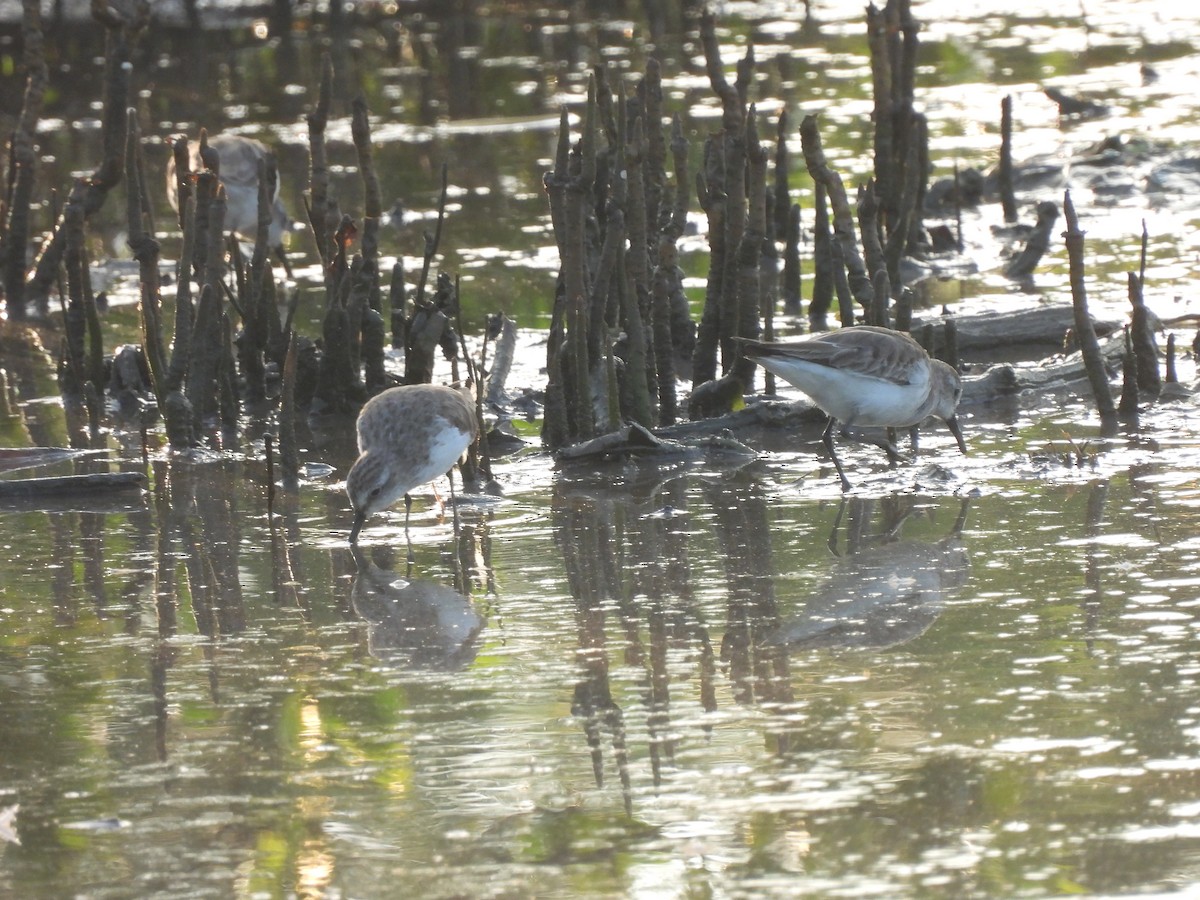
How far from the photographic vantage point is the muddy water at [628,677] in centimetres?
439

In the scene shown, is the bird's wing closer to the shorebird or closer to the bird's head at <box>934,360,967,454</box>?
the bird's head at <box>934,360,967,454</box>

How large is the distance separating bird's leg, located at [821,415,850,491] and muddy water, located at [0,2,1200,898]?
0.05 meters

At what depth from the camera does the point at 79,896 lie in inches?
170

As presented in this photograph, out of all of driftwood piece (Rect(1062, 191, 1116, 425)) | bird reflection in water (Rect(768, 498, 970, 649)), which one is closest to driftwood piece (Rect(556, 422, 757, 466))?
bird reflection in water (Rect(768, 498, 970, 649))

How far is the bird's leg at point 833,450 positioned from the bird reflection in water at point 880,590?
1.64ft

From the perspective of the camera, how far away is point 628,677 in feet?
18.0

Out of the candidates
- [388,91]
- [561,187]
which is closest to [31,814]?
[561,187]

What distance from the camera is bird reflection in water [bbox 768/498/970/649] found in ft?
19.1

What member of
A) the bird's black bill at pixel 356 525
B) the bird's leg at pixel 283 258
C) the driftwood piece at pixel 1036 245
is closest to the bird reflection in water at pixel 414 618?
the bird's black bill at pixel 356 525

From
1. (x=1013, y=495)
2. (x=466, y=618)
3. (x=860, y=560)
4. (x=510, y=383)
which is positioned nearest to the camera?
(x=466, y=618)

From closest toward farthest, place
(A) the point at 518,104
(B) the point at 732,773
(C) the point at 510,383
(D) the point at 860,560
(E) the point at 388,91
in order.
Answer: (B) the point at 732,773
(D) the point at 860,560
(C) the point at 510,383
(A) the point at 518,104
(E) the point at 388,91

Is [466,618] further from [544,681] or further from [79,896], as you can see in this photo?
[79,896]

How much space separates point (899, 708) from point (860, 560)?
1651 mm

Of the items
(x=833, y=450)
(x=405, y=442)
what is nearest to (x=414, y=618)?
(x=405, y=442)
